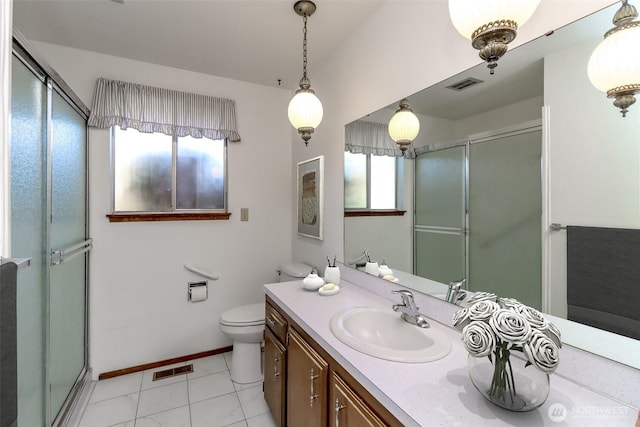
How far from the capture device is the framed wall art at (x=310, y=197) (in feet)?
7.70

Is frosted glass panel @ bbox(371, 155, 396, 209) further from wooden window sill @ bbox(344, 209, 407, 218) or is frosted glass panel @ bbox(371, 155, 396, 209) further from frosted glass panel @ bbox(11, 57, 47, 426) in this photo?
→ frosted glass panel @ bbox(11, 57, 47, 426)

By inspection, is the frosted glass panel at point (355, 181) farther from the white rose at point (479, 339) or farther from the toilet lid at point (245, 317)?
the white rose at point (479, 339)

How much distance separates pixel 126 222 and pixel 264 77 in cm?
177

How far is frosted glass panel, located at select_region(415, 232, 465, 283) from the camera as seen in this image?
1.31 m

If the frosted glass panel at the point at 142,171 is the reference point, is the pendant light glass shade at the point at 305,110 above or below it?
above

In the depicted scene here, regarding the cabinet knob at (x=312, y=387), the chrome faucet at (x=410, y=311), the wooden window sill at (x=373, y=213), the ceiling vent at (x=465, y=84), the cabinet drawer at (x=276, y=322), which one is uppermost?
the ceiling vent at (x=465, y=84)

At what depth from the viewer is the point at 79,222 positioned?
204 cm

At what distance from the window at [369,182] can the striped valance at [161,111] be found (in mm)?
1311

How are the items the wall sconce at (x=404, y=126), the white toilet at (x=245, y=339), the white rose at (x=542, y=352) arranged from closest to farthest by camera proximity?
1. the white rose at (x=542, y=352)
2. the wall sconce at (x=404, y=126)
3. the white toilet at (x=245, y=339)

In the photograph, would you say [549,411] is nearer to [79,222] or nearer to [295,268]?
[295,268]

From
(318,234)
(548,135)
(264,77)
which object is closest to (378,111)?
(548,135)

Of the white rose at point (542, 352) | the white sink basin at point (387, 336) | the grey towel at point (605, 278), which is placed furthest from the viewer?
the white sink basin at point (387, 336)

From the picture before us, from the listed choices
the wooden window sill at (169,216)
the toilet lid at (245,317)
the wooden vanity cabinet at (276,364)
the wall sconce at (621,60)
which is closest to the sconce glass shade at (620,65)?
the wall sconce at (621,60)

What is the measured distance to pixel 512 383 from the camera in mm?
711
